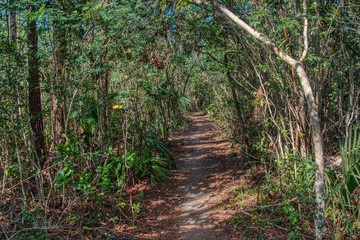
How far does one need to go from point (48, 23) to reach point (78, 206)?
10.8 feet

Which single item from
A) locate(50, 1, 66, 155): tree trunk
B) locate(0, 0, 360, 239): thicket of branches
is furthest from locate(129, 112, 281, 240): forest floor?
locate(50, 1, 66, 155): tree trunk

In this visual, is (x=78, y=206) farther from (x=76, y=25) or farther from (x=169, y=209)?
(x=76, y=25)

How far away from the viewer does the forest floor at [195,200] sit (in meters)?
5.61

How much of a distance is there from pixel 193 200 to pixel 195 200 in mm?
47

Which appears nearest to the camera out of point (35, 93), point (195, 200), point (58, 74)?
point (58, 74)

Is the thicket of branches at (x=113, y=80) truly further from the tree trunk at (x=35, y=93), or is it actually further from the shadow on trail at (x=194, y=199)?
the shadow on trail at (x=194, y=199)

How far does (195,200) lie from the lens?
23.3ft

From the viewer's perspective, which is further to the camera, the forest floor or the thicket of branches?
the forest floor

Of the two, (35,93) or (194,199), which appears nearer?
(35,93)

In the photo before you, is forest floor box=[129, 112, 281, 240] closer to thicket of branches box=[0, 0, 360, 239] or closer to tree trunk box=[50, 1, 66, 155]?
thicket of branches box=[0, 0, 360, 239]

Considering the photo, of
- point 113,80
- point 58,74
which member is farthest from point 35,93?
point 113,80

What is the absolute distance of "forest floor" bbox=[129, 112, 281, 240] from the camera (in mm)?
5605

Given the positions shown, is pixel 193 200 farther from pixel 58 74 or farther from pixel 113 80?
pixel 58 74

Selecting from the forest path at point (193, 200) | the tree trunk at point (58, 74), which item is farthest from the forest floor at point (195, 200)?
the tree trunk at point (58, 74)
